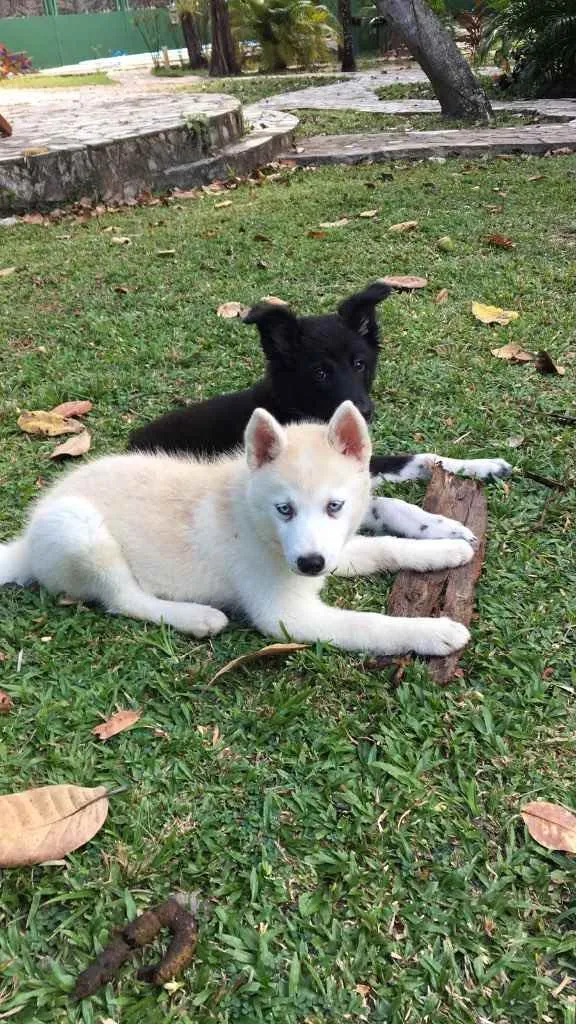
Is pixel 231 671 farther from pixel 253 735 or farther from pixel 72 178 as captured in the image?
pixel 72 178

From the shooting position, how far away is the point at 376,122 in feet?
42.1

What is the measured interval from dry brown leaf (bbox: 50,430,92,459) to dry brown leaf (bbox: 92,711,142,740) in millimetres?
1838

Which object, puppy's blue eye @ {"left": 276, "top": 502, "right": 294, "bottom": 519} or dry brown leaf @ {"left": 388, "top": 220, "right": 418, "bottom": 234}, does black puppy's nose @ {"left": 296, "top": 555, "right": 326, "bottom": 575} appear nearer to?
puppy's blue eye @ {"left": 276, "top": 502, "right": 294, "bottom": 519}

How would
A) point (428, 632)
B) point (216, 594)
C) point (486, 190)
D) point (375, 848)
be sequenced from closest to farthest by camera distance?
point (375, 848)
point (428, 632)
point (216, 594)
point (486, 190)

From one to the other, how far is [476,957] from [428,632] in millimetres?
1015

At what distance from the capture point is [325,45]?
25.3 m

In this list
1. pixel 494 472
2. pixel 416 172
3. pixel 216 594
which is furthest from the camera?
pixel 416 172

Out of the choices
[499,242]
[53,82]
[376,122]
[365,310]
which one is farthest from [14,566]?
[53,82]

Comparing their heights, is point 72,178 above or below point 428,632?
above

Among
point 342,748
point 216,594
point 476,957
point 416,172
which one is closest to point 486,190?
point 416,172

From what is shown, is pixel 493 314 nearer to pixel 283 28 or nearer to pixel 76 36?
pixel 283 28

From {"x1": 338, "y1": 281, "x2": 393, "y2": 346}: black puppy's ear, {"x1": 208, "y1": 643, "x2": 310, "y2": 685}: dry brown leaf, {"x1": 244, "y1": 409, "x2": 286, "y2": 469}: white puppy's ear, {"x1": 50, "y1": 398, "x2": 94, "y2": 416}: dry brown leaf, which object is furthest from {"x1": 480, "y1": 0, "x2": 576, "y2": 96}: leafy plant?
{"x1": 208, "y1": 643, "x2": 310, "y2": 685}: dry brown leaf

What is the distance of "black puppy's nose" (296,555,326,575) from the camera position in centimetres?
249

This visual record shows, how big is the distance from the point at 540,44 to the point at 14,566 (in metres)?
14.3
